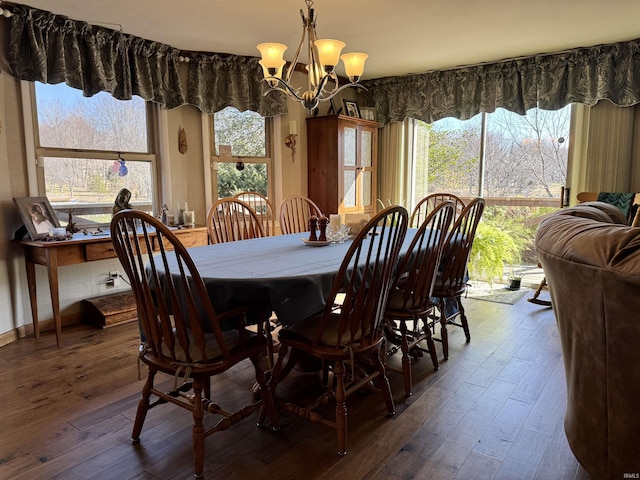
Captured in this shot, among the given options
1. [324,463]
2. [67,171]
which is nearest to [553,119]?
[324,463]

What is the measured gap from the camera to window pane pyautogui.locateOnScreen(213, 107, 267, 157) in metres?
4.39

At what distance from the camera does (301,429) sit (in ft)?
6.47

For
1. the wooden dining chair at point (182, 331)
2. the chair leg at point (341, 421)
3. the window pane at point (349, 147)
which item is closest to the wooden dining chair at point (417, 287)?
the chair leg at point (341, 421)

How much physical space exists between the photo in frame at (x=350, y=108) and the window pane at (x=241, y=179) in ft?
3.85

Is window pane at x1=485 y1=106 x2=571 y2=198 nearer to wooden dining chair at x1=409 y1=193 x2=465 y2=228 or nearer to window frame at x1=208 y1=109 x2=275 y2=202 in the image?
wooden dining chair at x1=409 y1=193 x2=465 y2=228

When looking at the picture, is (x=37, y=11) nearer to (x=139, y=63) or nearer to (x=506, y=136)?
(x=139, y=63)

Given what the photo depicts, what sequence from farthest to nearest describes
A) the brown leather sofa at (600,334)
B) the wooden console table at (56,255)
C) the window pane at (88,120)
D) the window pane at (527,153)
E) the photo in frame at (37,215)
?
the window pane at (527,153) < the window pane at (88,120) < the photo in frame at (37,215) < the wooden console table at (56,255) < the brown leather sofa at (600,334)

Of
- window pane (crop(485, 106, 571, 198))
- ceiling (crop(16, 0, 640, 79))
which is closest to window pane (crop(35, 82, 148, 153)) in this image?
ceiling (crop(16, 0, 640, 79))

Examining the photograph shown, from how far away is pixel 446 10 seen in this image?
3.16m

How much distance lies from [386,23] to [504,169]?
233cm

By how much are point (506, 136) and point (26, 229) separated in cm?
463

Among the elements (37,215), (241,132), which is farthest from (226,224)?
(241,132)

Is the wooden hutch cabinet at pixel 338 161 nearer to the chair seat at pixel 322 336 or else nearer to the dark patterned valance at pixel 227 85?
the dark patterned valance at pixel 227 85

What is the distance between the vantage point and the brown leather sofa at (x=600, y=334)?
3.86 feet
